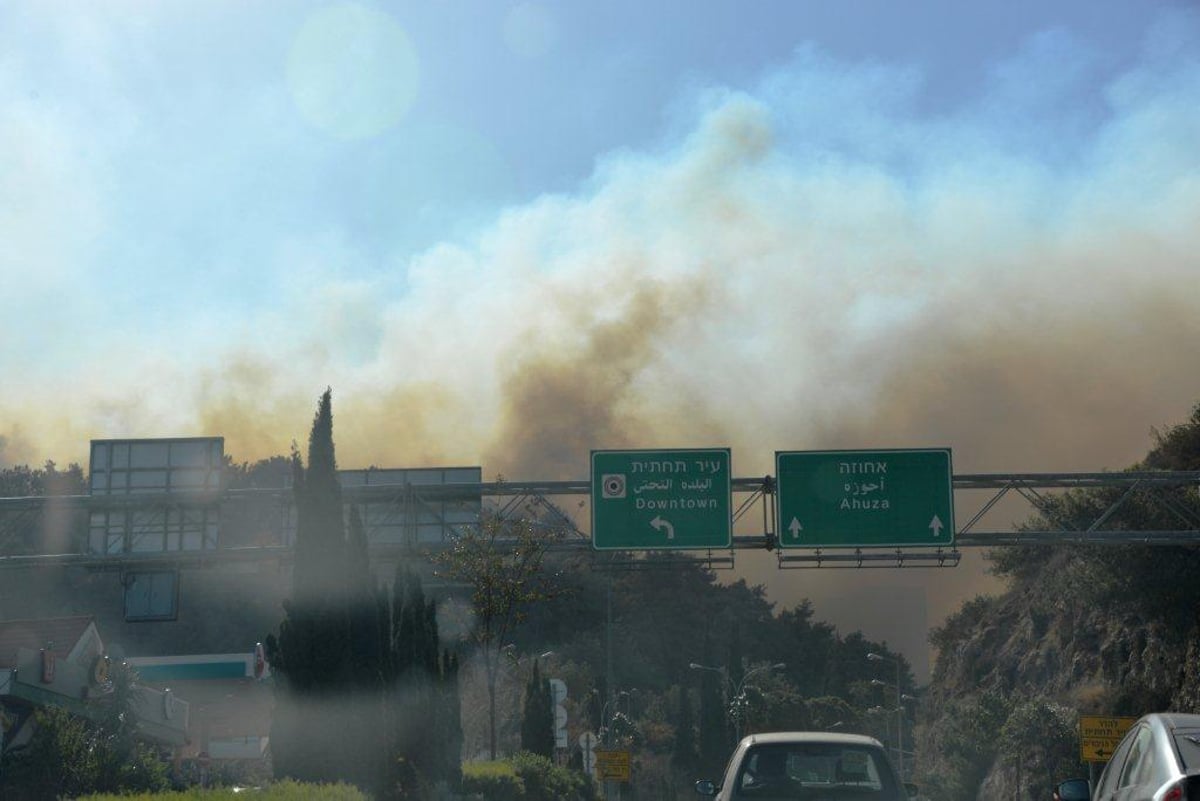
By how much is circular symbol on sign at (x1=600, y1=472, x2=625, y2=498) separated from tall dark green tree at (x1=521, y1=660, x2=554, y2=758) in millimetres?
24222

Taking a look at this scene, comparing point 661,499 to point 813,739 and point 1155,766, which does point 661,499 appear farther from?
point 1155,766

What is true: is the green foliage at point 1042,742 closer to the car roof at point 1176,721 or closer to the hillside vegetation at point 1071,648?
the hillside vegetation at point 1071,648

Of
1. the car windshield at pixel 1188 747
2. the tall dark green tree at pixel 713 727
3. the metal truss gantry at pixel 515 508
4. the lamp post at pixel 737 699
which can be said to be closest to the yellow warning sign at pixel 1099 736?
the metal truss gantry at pixel 515 508

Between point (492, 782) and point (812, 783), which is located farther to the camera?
point (492, 782)

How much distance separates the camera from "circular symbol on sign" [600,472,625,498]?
115ft

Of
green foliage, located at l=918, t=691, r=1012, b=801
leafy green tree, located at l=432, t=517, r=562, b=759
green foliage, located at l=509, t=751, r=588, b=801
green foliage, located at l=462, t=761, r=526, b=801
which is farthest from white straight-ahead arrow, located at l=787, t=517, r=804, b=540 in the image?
green foliage, located at l=918, t=691, r=1012, b=801

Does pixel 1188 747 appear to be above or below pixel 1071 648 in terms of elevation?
above

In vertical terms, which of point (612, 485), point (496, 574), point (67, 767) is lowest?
point (67, 767)

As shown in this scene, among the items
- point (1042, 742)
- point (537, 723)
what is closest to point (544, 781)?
point (537, 723)

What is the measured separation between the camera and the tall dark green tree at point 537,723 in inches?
2256

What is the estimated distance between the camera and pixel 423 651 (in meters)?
36.1

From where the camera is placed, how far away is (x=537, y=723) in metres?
57.6

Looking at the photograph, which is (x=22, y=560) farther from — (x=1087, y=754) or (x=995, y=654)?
(x=995, y=654)

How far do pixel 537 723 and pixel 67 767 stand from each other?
22.5 metres
